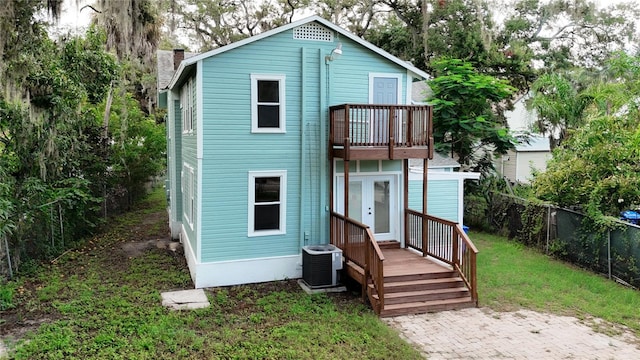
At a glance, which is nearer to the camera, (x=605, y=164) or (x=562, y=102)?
(x=605, y=164)

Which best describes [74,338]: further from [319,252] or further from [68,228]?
[68,228]

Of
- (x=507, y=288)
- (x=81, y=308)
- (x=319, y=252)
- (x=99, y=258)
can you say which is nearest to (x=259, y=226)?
(x=319, y=252)

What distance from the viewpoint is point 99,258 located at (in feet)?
41.1

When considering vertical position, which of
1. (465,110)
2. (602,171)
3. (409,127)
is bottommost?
(602,171)

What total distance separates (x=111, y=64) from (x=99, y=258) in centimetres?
515

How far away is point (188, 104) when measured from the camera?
12344 millimetres

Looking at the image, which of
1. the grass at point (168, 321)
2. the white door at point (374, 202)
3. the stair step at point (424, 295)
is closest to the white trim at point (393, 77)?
the white door at point (374, 202)

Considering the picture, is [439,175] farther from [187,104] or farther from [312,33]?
[187,104]

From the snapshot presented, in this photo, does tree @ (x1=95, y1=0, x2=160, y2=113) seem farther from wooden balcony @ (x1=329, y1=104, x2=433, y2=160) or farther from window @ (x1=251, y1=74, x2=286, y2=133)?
wooden balcony @ (x1=329, y1=104, x2=433, y2=160)

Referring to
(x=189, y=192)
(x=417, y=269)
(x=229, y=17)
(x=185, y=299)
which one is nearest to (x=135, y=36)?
(x=189, y=192)

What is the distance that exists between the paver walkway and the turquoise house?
3387 mm

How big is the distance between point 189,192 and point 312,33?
5.12m

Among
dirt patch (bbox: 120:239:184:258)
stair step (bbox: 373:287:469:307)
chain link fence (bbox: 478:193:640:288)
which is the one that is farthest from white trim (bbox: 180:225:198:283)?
chain link fence (bbox: 478:193:640:288)

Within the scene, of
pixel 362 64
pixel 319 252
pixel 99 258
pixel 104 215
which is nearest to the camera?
pixel 319 252
